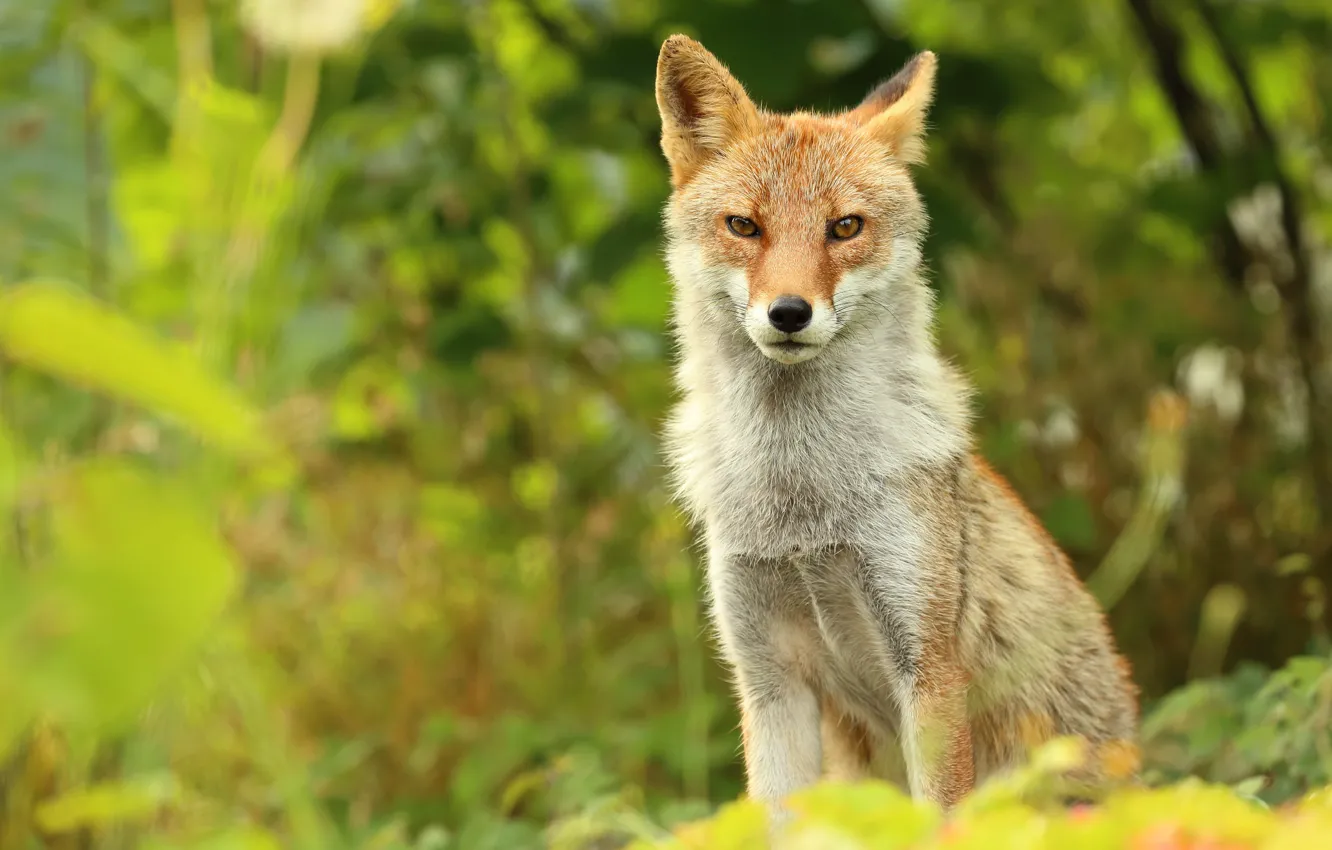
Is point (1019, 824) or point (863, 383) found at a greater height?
point (863, 383)

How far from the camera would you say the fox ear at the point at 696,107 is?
11.6ft

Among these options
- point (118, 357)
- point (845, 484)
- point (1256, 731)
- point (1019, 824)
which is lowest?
point (1256, 731)

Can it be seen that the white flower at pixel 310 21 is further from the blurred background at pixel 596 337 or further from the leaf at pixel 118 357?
the blurred background at pixel 596 337

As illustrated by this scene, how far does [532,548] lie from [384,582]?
739 millimetres

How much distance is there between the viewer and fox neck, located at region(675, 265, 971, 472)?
3.44 m

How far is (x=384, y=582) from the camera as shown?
6.42m

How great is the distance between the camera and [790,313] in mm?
3107

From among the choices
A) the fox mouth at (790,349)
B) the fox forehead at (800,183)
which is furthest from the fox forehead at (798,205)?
the fox mouth at (790,349)

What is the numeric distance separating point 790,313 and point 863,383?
17.7 inches

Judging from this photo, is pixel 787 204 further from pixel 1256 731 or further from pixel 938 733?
pixel 1256 731

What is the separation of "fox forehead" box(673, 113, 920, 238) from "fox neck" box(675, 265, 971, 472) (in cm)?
20

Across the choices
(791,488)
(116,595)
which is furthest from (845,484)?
(116,595)

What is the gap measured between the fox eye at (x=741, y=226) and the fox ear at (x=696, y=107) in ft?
1.10

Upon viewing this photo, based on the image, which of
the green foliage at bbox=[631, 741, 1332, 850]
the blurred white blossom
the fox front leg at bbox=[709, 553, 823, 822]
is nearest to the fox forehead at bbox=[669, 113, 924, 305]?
the fox front leg at bbox=[709, 553, 823, 822]
